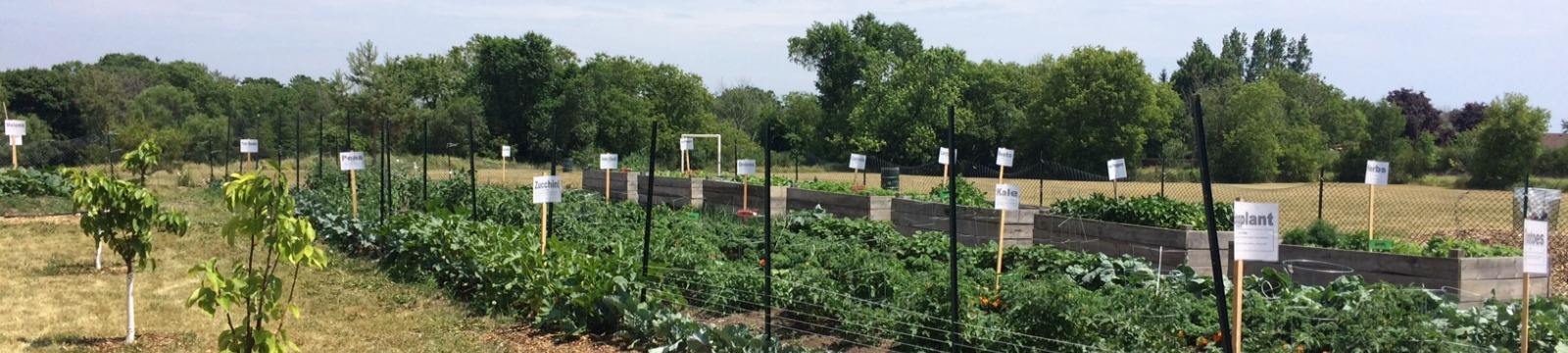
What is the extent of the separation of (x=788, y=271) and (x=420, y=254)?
3.91 metres

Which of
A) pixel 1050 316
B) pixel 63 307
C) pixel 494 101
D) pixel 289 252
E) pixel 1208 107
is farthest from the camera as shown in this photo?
pixel 494 101

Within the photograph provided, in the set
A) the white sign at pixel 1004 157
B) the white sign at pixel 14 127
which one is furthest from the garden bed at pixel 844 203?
the white sign at pixel 14 127

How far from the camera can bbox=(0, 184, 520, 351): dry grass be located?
7.72m

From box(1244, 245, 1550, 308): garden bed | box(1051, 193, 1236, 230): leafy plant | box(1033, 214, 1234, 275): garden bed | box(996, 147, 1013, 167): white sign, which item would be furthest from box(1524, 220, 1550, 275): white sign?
box(996, 147, 1013, 167): white sign

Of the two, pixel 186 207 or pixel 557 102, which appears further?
pixel 557 102

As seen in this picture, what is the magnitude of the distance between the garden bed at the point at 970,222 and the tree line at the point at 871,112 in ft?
70.2

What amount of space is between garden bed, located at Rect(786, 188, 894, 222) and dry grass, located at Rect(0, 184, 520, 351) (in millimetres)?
5909

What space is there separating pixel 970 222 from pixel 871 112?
3354cm

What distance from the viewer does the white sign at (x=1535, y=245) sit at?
16.1 feet

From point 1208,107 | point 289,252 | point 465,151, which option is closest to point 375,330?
point 289,252

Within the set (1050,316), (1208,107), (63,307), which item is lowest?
(63,307)

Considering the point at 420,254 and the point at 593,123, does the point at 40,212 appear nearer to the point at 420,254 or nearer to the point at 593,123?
the point at 420,254

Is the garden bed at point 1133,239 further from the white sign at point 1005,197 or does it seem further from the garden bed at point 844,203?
the garden bed at point 844,203

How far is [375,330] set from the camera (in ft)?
26.9
